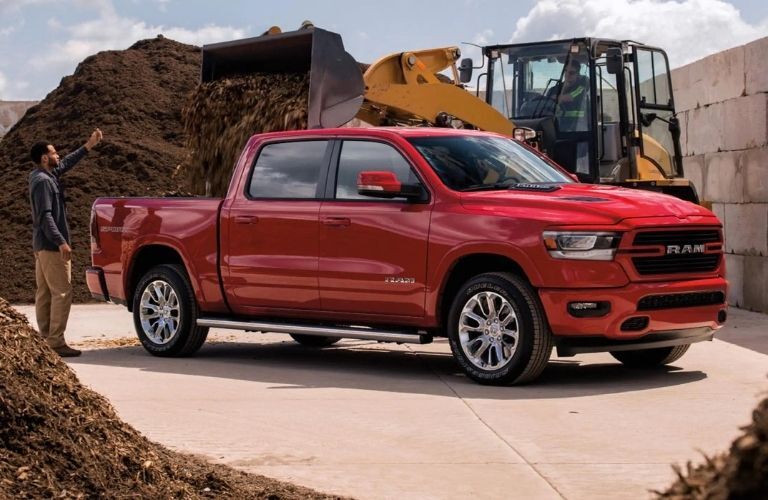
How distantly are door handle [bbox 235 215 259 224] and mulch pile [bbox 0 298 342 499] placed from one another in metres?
5.57

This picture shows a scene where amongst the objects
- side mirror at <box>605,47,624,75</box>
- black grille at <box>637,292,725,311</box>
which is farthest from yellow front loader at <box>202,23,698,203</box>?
black grille at <box>637,292,725,311</box>

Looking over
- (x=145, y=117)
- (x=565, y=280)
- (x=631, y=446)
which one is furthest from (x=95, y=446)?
(x=145, y=117)

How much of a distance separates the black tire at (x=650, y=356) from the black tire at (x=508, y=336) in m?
1.60

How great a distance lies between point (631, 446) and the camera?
7.46 m

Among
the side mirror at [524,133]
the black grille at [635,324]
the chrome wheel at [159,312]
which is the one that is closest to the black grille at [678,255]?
the black grille at [635,324]

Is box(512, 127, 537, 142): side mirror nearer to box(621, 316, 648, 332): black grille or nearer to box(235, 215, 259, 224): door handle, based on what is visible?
box(235, 215, 259, 224): door handle

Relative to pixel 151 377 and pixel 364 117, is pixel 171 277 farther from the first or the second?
pixel 364 117

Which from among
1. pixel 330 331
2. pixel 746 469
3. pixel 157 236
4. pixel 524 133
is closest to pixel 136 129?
pixel 524 133

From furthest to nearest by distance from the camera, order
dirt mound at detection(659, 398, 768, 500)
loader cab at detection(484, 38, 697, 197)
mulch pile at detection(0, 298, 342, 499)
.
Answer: loader cab at detection(484, 38, 697, 197)
mulch pile at detection(0, 298, 342, 499)
dirt mound at detection(659, 398, 768, 500)

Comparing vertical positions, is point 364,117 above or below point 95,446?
above

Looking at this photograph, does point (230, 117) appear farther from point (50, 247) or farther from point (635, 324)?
point (635, 324)

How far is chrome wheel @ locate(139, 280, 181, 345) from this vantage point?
12.4 m

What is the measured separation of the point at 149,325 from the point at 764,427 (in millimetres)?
10510

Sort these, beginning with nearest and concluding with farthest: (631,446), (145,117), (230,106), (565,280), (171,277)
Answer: (631,446), (565,280), (171,277), (230,106), (145,117)
